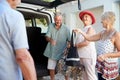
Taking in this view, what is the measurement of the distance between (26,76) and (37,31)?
4.29 meters

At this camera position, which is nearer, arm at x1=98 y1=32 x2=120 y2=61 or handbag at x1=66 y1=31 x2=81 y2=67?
arm at x1=98 y1=32 x2=120 y2=61

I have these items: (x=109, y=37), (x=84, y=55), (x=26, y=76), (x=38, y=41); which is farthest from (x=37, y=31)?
(x=26, y=76)

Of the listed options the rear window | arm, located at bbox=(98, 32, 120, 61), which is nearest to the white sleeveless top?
arm, located at bbox=(98, 32, 120, 61)

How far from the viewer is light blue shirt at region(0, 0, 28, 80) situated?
175 centimetres

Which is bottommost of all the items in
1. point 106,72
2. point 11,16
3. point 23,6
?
point 106,72

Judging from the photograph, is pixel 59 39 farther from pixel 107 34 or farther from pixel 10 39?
pixel 10 39

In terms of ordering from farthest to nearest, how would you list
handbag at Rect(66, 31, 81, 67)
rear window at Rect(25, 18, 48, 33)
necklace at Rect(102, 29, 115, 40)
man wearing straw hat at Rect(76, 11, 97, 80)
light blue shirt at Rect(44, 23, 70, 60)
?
rear window at Rect(25, 18, 48, 33) → light blue shirt at Rect(44, 23, 70, 60) → man wearing straw hat at Rect(76, 11, 97, 80) → handbag at Rect(66, 31, 81, 67) → necklace at Rect(102, 29, 115, 40)

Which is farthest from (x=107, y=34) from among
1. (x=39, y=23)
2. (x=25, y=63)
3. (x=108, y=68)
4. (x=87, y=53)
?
(x=39, y=23)

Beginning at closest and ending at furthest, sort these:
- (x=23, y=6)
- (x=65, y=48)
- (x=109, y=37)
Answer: (x=109, y=37) → (x=65, y=48) → (x=23, y=6)

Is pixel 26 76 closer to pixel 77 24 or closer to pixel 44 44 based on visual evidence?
pixel 44 44

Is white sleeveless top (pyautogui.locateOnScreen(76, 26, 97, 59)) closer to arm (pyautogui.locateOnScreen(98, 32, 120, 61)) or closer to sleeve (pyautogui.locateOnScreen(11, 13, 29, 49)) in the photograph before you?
arm (pyautogui.locateOnScreen(98, 32, 120, 61))

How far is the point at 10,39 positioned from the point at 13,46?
48mm

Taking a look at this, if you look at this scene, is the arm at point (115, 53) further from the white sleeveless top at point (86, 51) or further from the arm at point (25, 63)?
the arm at point (25, 63)

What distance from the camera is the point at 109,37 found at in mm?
3418
